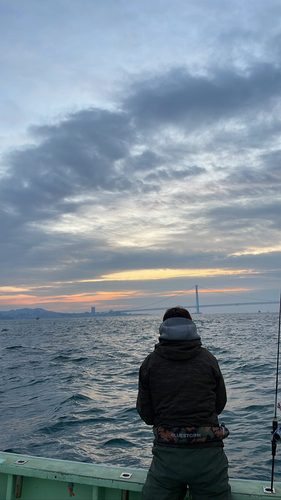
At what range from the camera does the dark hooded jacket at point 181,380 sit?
9.30ft

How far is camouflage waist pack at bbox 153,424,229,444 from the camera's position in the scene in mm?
2750

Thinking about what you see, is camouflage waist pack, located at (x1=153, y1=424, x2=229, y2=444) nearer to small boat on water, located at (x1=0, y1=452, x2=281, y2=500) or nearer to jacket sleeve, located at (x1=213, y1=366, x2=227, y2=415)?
jacket sleeve, located at (x1=213, y1=366, x2=227, y2=415)

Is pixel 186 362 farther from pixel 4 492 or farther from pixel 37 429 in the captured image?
pixel 37 429

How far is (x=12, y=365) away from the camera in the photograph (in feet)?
65.0

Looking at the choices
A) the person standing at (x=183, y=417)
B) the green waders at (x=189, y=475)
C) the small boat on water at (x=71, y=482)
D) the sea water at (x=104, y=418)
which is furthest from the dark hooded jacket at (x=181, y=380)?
the sea water at (x=104, y=418)

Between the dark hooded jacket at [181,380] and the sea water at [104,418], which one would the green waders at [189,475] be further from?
the sea water at [104,418]

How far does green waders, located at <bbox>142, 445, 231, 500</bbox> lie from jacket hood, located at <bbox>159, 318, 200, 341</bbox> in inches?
31.4

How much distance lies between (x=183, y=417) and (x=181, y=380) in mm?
276

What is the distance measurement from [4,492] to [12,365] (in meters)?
17.5

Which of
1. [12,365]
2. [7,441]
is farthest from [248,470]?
[12,365]

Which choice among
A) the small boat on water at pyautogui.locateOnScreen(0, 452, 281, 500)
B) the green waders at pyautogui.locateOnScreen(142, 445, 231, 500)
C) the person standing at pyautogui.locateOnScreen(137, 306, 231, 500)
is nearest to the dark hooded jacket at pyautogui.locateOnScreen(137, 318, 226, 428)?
the person standing at pyautogui.locateOnScreen(137, 306, 231, 500)

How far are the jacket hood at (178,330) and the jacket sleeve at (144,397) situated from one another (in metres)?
0.31

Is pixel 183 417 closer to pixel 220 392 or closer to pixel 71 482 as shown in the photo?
pixel 220 392

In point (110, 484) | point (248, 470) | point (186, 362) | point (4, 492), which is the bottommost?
point (248, 470)
